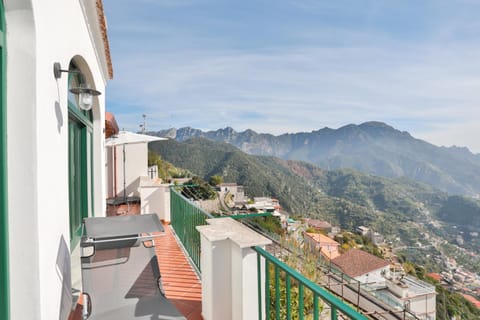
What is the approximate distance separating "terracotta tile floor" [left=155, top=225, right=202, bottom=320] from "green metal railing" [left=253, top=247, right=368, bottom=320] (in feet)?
3.15

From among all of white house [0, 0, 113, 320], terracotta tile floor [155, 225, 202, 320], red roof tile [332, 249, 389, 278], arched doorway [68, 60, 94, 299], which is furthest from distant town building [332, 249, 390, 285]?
white house [0, 0, 113, 320]

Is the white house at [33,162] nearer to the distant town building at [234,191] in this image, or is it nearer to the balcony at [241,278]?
the balcony at [241,278]

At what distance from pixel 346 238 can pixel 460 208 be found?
202 ft

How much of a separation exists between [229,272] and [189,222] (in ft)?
7.71

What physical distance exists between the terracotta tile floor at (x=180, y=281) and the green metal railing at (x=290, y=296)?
96 centimetres

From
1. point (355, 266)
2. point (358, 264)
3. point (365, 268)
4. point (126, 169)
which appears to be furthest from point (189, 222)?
point (358, 264)

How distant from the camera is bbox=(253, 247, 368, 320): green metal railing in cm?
134

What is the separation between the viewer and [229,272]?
2.67 m

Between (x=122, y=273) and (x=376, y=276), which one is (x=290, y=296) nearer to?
(x=122, y=273)

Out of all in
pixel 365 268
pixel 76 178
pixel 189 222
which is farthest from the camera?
pixel 365 268

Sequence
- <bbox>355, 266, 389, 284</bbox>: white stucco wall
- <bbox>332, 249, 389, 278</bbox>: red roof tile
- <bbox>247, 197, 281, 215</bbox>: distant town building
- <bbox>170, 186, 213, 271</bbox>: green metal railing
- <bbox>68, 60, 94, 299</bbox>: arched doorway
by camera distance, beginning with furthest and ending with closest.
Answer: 1. <bbox>332, 249, 389, 278</bbox>: red roof tile
2. <bbox>355, 266, 389, 284</bbox>: white stucco wall
3. <bbox>247, 197, 281, 215</bbox>: distant town building
4. <bbox>170, 186, 213, 271</bbox>: green metal railing
5. <bbox>68, 60, 94, 299</bbox>: arched doorway

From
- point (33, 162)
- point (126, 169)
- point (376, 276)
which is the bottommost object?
point (376, 276)

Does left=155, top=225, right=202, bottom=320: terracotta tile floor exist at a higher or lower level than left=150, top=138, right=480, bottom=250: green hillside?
higher

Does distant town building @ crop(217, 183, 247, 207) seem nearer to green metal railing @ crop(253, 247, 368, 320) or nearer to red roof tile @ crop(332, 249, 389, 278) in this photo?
red roof tile @ crop(332, 249, 389, 278)
